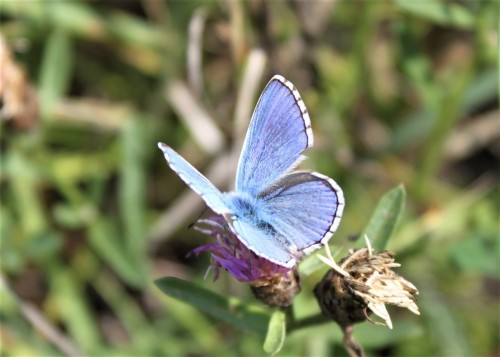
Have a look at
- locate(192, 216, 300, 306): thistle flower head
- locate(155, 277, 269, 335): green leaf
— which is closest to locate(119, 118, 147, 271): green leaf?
locate(155, 277, 269, 335): green leaf

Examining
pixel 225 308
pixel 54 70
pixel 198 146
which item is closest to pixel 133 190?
pixel 198 146

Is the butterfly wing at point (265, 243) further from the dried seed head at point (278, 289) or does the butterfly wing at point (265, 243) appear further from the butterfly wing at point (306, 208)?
the dried seed head at point (278, 289)

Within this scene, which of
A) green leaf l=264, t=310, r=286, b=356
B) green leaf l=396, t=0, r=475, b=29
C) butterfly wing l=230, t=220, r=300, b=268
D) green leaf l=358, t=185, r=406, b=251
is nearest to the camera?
butterfly wing l=230, t=220, r=300, b=268

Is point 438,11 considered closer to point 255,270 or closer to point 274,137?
point 274,137

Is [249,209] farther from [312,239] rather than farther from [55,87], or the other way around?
[55,87]

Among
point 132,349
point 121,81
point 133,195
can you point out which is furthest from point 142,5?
point 132,349

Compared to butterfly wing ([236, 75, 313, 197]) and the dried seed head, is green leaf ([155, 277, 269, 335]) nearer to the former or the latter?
the dried seed head
